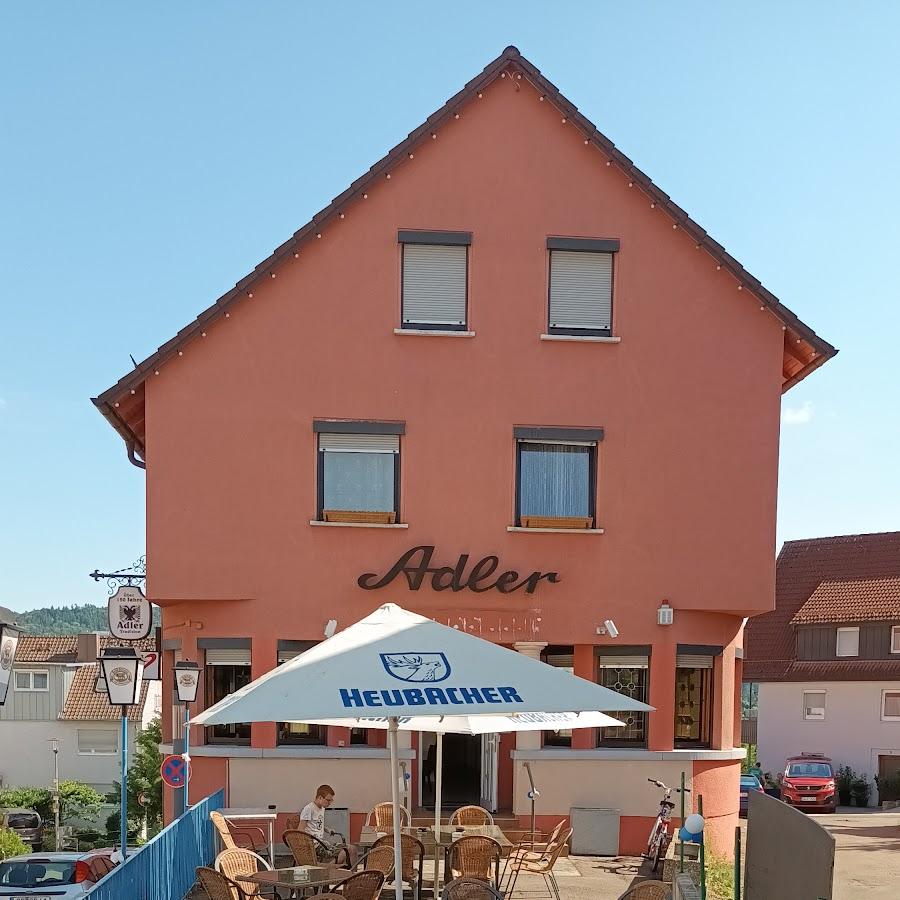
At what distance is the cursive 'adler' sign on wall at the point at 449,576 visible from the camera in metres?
17.5

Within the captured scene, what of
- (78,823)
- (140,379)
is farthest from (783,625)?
(140,379)

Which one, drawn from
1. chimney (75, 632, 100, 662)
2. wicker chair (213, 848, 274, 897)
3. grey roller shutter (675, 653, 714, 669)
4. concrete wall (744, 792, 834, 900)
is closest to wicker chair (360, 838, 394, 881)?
wicker chair (213, 848, 274, 897)

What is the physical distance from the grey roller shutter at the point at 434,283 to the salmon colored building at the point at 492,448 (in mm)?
35

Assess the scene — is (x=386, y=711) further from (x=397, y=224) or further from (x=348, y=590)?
(x=397, y=224)

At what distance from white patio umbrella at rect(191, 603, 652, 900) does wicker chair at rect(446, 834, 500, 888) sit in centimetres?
264

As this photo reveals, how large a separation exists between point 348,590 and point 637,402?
5383 millimetres

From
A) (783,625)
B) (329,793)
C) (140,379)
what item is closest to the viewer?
(329,793)

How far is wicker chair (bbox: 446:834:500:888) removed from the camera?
Answer: 11.8 meters

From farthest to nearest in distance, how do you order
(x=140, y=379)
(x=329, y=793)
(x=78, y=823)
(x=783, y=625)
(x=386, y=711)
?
(x=78, y=823) < (x=783, y=625) < (x=140, y=379) < (x=329, y=793) < (x=386, y=711)

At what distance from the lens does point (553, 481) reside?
1811 centimetres

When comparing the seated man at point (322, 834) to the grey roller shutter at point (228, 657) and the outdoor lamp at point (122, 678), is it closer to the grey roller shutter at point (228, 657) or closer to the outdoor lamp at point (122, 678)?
the outdoor lamp at point (122, 678)

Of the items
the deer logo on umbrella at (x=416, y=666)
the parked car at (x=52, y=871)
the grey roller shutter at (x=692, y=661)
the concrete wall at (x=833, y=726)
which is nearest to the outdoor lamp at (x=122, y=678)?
the parked car at (x=52, y=871)

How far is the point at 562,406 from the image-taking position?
59.3ft

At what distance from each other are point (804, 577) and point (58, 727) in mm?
36313
